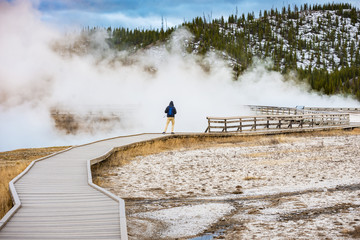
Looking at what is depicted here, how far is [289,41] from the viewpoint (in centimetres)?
16312

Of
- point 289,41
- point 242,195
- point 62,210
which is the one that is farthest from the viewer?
point 289,41

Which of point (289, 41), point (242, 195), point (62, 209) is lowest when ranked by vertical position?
point (242, 195)

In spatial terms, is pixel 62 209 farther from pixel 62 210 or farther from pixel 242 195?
pixel 242 195

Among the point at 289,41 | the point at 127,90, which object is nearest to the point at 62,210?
the point at 127,90

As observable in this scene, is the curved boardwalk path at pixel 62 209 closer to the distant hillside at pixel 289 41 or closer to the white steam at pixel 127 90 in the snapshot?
the white steam at pixel 127 90

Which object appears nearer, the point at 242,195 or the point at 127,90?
the point at 242,195

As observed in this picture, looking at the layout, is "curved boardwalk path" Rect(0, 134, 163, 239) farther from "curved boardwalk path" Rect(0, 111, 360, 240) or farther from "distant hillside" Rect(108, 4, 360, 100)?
"distant hillside" Rect(108, 4, 360, 100)

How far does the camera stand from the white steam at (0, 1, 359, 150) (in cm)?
4669

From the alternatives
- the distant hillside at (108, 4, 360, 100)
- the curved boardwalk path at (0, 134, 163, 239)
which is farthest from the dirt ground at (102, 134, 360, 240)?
the distant hillside at (108, 4, 360, 100)

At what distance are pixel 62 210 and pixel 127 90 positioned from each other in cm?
8612

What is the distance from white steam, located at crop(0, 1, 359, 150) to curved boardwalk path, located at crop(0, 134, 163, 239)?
110ft

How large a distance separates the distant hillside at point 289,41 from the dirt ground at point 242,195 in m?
90.3

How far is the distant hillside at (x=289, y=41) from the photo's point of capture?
363ft

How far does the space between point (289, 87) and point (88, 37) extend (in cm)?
12175
